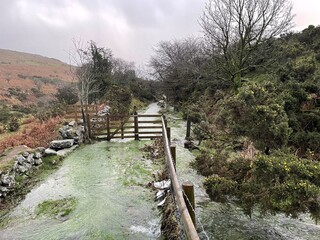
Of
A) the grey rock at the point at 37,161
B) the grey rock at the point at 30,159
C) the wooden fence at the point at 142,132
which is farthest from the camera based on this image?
the grey rock at the point at 37,161

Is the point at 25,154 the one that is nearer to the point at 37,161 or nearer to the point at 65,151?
the point at 37,161

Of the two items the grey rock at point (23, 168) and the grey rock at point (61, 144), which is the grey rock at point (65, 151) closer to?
the grey rock at point (61, 144)

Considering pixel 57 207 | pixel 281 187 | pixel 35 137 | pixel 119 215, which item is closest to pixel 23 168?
pixel 57 207

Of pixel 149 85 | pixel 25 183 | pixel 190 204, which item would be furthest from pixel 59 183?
pixel 149 85

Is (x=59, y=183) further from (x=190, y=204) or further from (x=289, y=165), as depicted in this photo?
(x=289, y=165)

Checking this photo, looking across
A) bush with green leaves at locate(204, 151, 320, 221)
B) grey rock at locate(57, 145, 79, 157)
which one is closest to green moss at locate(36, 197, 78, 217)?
bush with green leaves at locate(204, 151, 320, 221)

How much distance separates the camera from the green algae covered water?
Result: 5.30 m

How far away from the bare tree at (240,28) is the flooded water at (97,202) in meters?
11.6

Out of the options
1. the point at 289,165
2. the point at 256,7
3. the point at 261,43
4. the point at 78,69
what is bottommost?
the point at 289,165

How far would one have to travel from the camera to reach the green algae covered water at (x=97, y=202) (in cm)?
530

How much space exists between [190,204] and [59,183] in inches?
219

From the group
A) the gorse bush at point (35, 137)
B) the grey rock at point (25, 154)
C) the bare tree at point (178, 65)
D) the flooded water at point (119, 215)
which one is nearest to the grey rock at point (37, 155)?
the grey rock at point (25, 154)

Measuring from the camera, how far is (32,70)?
5547cm

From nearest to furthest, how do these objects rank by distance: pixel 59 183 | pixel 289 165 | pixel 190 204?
pixel 190 204
pixel 289 165
pixel 59 183
